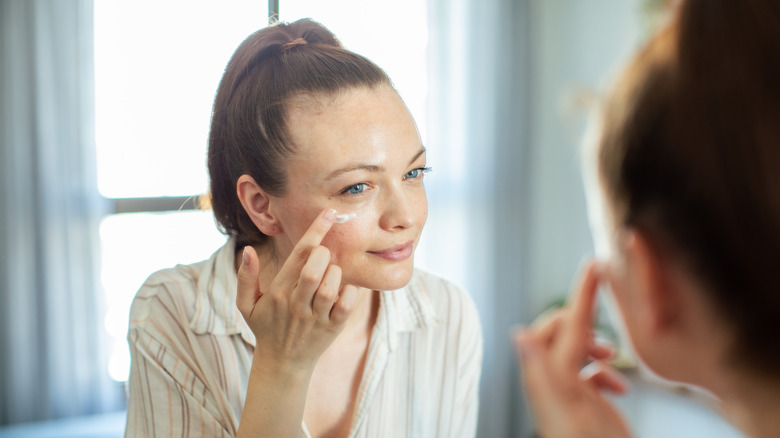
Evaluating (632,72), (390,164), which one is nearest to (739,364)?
(632,72)

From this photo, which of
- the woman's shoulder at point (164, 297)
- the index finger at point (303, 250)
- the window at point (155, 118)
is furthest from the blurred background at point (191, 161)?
the index finger at point (303, 250)

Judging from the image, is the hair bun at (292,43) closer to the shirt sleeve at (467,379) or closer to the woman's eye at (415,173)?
the woman's eye at (415,173)

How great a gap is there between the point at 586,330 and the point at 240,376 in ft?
2.49

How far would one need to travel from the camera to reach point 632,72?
482 mm

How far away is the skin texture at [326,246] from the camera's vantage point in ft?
3.09

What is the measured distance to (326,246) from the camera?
3.56 ft

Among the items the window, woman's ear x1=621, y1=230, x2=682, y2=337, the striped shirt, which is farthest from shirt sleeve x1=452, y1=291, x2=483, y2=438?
the window

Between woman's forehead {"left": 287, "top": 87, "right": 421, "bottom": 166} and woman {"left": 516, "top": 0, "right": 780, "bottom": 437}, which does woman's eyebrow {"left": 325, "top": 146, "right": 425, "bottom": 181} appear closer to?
woman's forehead {"left": 287, "top": 87, "right": 421, "bottom": 166}

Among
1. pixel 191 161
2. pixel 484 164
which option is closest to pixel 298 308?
pixel 191 161

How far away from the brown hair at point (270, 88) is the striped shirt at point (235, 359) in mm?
209

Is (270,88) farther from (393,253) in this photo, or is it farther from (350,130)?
(393,253)

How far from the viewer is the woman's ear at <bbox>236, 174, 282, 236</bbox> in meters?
1.16

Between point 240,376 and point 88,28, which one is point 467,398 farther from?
point 88,28

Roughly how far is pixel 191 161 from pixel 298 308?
182 centimetres
